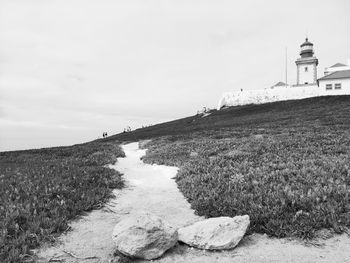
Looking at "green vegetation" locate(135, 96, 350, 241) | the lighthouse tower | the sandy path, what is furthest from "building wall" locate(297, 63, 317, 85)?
the sandy path

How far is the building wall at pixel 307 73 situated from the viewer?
96875mm

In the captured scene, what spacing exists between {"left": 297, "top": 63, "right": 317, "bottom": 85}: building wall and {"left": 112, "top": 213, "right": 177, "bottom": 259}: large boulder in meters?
103

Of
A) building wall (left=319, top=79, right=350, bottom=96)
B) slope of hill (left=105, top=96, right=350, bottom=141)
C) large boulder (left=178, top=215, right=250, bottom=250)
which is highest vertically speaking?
building wall (left=319, top=79, right=350, bottom=96)

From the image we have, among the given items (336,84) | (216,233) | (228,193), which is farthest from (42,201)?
(336,84)

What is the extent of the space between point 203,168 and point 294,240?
7.10m

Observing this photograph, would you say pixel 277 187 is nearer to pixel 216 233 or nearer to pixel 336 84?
pixel 216 233

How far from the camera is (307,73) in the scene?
9756cm

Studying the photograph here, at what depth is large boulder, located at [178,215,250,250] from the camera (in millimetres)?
6184

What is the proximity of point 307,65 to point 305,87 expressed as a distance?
825 inches

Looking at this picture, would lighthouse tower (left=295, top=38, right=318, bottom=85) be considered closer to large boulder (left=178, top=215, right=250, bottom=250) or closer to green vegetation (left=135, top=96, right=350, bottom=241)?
green vegetation (left=135, top=96, right=350, bottom=241)

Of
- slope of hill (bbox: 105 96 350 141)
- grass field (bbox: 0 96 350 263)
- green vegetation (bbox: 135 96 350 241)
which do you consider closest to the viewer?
grass field (bbox: 0 96 350 263)

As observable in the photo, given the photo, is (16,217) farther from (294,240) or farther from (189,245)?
(294,240)

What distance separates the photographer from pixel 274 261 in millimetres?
5613

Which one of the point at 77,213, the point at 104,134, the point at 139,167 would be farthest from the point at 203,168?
the point at 104,134
